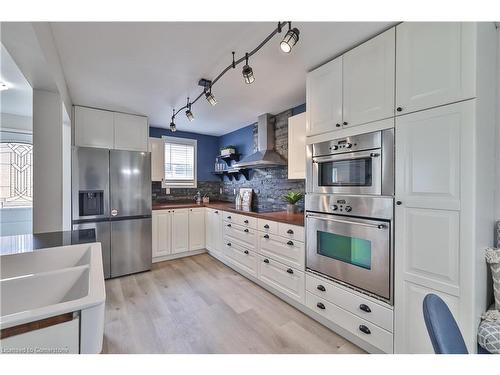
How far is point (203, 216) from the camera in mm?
4129

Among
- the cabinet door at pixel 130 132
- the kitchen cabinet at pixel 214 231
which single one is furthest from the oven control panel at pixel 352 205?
the cabinet door at pixel 130 132

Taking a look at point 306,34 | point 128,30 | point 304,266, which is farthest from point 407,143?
point 128,30

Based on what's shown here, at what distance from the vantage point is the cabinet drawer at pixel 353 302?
5.16 feet

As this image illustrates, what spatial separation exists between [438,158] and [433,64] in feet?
1.86

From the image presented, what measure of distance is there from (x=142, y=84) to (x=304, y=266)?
260 centimetres

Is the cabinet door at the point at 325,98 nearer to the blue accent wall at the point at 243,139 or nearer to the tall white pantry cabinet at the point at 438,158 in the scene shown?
the tall white pantry cabinet at the point at 438,158

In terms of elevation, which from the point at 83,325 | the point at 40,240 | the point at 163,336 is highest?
the point at 40,240

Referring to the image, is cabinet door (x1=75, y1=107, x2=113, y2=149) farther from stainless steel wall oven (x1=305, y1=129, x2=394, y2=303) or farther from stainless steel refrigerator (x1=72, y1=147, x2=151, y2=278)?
stainless steel wall oven (x1=305, y1=129, x2=394, y2=303)

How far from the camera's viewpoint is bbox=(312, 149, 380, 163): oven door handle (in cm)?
165

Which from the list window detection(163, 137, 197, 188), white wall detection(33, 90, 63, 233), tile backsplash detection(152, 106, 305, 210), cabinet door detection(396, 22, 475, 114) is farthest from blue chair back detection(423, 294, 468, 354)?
window detection(163, 137, 197, 188)

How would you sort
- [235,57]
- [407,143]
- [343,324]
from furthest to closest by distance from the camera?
[235,57]
[343,324]
[407,143]

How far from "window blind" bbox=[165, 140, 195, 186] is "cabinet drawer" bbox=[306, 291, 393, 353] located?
11.2ft

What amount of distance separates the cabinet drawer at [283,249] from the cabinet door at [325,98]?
44.7 inches
